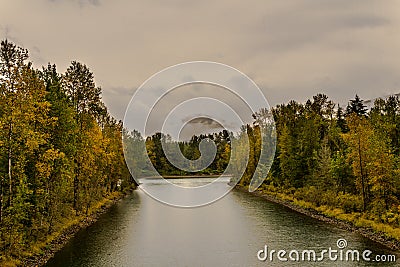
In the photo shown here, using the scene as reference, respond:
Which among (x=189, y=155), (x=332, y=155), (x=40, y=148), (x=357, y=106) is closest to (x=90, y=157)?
(x=40, y=148)

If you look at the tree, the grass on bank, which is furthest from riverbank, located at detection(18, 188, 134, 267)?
the tree

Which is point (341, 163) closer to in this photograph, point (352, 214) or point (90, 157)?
point (352, 214)

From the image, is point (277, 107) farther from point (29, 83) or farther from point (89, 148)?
point (29, 83)

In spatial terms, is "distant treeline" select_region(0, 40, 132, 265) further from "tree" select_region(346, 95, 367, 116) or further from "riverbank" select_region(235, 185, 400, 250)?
"tree" select_region(346, 95, 367, 116)

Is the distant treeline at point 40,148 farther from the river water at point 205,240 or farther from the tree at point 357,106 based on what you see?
the tree at point 357,106

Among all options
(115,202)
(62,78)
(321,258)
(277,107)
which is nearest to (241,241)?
(321,258)

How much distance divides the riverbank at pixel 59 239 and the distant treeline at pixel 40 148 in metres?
0.38

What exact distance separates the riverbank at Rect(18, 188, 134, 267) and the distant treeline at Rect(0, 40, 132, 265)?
0.38m

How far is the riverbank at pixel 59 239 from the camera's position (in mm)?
18400

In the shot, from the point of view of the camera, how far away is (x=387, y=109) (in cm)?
4281

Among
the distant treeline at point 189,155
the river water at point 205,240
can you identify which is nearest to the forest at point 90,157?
the river water at point 205,240

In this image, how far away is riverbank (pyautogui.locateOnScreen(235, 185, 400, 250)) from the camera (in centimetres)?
2189

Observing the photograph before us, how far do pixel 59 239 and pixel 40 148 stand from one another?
5720 mm

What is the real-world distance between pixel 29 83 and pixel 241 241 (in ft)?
46.0
